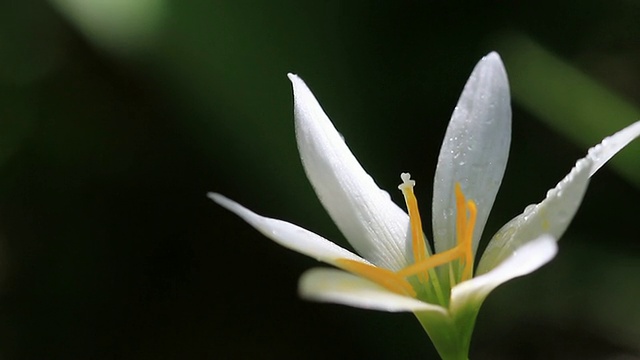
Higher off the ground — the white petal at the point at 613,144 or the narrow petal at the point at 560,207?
the white petal at the point at 613,144

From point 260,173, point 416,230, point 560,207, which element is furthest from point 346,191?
point 260,173

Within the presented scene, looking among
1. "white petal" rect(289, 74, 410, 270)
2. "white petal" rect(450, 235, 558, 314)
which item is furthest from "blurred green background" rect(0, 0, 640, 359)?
"white petal" rect(450, 235, 558, 314)

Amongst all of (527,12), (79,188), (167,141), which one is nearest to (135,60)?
(167,141)

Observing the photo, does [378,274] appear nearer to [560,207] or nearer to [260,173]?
[560,207]

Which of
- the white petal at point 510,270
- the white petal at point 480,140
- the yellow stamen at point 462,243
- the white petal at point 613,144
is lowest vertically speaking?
the white petal at point 510,270

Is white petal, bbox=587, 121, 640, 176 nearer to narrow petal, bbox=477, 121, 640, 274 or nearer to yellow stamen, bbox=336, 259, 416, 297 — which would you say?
narrow petal, bbox=477, 121, 640, 274

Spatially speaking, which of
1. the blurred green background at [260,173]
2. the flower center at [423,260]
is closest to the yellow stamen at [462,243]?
the flower center at [423,260]

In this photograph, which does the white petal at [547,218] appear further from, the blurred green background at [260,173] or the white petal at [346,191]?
the blurred green background at [260,173]
